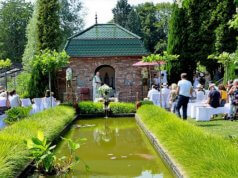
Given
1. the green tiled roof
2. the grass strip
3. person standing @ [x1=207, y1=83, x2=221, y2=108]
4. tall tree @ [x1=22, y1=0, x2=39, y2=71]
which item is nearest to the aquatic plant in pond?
the grass strip

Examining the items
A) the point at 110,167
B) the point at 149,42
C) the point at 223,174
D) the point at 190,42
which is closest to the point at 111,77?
the point at 190,42

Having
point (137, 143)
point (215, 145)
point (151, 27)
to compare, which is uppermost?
point (151, 27)

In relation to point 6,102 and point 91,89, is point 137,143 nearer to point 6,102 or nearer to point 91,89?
point 6,102

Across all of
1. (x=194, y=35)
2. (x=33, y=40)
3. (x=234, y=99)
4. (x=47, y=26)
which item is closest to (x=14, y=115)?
(x=234, y=99)

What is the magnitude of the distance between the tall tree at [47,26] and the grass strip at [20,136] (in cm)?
1657

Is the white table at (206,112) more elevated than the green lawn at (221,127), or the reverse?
the white table at (206,112)

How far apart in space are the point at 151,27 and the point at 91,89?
3306 cm

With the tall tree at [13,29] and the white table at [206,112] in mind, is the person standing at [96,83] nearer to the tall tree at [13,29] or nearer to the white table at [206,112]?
the white table at [206,112]

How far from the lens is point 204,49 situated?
93.5 ft

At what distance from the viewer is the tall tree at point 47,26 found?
104ft

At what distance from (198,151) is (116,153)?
3.52 metres

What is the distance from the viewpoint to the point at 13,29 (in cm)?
5759

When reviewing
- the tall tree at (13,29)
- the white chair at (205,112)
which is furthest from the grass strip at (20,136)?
the tall tree at (13,29)

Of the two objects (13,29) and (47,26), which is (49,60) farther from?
(13,29)
